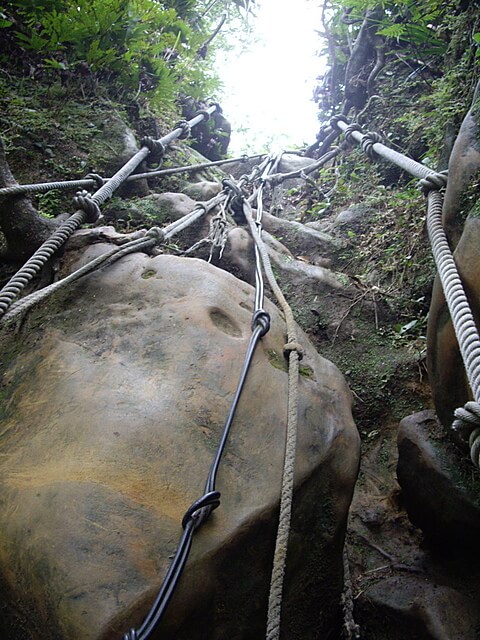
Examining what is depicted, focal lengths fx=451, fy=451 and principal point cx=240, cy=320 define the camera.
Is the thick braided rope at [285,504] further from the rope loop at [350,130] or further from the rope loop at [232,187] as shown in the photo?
the rope loop at [350,130]

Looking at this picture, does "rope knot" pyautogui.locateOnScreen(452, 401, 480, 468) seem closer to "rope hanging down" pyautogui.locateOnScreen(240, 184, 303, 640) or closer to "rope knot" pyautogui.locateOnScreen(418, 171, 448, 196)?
"rope hanging down" pyautogui.locateOnScreen(240, 184, 303, 640)

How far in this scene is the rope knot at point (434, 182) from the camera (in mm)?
2334

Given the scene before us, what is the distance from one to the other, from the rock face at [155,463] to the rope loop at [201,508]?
1.7 inches

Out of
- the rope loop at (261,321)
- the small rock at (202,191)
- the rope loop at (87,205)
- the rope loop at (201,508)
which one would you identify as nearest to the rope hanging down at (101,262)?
the rope loop at (87,205)

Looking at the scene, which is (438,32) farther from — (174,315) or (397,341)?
(174,315)

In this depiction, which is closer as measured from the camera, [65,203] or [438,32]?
[65,203]

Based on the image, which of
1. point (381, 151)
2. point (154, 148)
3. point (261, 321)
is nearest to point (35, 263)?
point (261, 321)

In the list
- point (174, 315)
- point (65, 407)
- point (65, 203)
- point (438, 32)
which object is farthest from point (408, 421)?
point (438, 32)

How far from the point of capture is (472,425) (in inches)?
52.4

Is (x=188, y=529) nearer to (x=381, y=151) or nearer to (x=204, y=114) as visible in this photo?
(x=381, y=151)

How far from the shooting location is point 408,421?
243cm

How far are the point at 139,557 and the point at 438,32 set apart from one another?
546 centimetres

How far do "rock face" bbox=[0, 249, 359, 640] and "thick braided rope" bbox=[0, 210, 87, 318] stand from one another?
210 mm

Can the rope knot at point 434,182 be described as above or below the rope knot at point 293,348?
above
